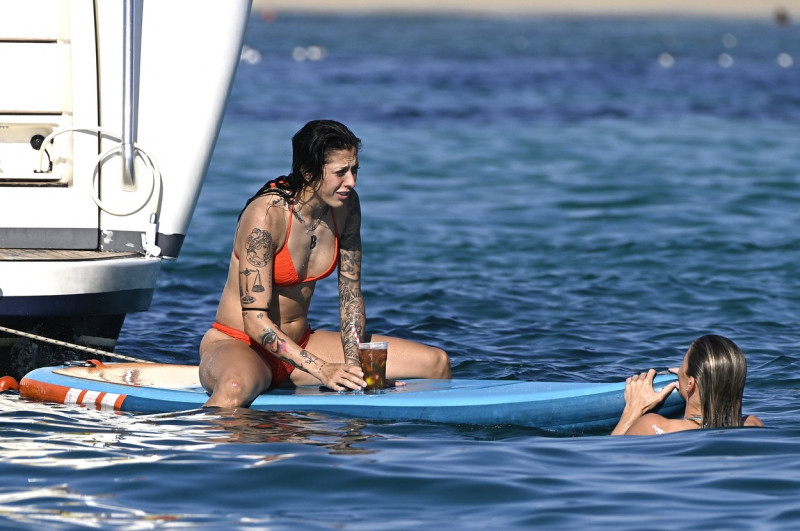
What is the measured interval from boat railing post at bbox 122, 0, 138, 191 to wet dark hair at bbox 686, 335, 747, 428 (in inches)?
129

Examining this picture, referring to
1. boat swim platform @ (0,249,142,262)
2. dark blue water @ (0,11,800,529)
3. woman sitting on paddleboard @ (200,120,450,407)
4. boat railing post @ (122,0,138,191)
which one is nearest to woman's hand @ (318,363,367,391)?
woman sitting on paddleboard @ (200,120,450,407)

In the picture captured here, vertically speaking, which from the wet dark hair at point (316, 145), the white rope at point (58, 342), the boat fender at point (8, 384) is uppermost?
the wet dark hair at point (316, 145)

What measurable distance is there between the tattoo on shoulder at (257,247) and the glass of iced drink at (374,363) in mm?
636

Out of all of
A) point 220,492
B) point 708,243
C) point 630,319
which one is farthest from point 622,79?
point 220,492

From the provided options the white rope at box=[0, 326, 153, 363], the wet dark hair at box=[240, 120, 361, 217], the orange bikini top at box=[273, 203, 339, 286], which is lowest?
the white rope at box=[0, 326, 153, 363]

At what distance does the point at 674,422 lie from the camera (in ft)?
19.6

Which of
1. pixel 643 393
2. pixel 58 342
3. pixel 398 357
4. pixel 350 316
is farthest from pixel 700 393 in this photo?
pixel 58 342

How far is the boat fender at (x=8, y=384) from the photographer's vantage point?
22.6 ft

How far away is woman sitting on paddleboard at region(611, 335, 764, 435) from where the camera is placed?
18.4 feet

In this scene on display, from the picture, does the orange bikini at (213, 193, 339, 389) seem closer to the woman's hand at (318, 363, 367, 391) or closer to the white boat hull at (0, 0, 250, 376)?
the woman's hand at (318, 363, 367, 391)

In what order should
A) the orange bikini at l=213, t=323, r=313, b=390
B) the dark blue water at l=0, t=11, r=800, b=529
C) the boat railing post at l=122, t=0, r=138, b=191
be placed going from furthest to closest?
the boat railing post at l=122, t=0, r=138, b=191, the orange bikini at l=213, t=323, r=313, b=390, the dark blue water at l=0, t=11, r=800, b=529

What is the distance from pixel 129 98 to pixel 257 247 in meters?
1.43

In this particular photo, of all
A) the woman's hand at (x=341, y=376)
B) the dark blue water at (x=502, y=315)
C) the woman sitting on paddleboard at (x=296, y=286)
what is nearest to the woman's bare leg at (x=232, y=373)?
the woman sitting on paddleboard at (x=296, y=286)

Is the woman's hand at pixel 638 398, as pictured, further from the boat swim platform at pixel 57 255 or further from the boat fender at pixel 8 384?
the boat fender at pixel 8 384
